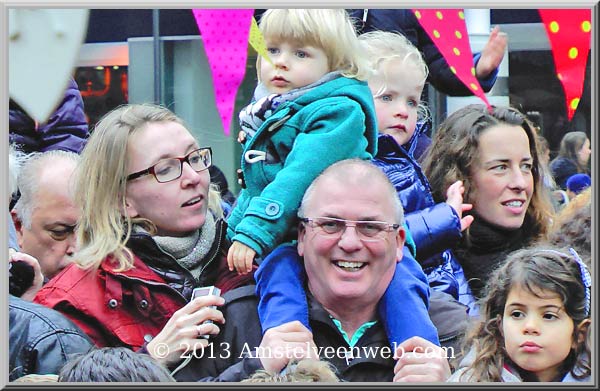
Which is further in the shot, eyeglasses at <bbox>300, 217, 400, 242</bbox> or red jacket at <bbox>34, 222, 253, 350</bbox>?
red jacket at <bbox>34, 222, 253, 350</bbox>

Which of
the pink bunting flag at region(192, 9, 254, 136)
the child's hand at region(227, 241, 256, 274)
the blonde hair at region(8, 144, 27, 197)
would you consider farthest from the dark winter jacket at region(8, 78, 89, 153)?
the child's hand at region(227, 241, 256, 274)

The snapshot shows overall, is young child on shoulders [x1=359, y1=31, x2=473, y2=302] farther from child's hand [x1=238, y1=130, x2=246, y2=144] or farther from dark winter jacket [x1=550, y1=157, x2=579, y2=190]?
child's hand [x1=238, y1=130, x2=246, y2=144]

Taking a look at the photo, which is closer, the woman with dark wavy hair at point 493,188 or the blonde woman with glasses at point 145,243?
the blonde woman with glasses at point 145,243

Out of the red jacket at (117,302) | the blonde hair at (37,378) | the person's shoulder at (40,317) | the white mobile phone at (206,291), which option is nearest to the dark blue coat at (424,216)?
the white mobile phone at (206,291)

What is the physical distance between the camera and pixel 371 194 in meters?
4.77

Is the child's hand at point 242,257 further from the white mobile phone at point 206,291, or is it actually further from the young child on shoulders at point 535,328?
the young child on shoulders at point 535,328

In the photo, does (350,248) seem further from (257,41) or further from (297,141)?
(257,41)

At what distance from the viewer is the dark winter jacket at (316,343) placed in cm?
480

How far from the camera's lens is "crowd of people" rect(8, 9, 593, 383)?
187 inches

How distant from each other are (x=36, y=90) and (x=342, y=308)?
1.30 metres

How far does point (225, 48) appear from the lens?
16.1 feet

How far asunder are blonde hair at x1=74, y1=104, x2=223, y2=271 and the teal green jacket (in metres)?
0.39

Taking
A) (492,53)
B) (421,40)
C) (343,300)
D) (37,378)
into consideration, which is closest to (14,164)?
(37,378)

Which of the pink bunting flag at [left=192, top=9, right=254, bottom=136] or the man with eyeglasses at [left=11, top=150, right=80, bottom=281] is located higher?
the pink bunting flag at [left=192, top=9, right=254, bottom=136]
